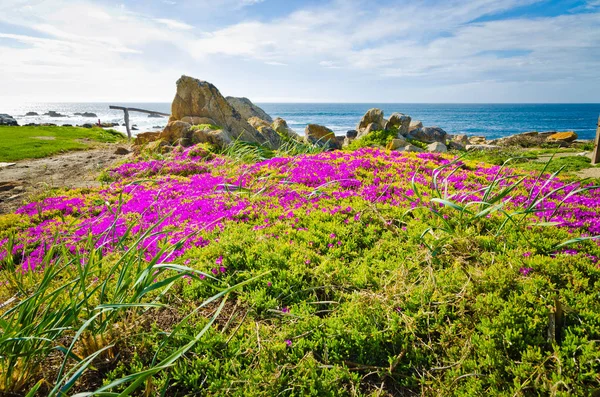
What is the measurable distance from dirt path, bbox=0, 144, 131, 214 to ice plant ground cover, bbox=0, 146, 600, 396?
455 cm

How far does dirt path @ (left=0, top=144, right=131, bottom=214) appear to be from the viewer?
856cm

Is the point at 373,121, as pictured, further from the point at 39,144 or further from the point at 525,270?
the point at 525,270

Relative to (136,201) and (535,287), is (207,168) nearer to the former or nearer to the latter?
(136,201)

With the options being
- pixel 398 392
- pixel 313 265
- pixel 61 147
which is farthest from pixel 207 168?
pixel 61 147

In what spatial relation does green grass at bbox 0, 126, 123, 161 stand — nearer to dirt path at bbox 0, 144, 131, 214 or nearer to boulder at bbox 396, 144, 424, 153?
dirt path at bbox 0, 144, 131, 214

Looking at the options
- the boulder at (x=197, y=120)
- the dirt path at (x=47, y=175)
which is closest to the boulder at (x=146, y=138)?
the dirt path at (x=47, y=175)

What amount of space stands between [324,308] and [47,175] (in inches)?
466

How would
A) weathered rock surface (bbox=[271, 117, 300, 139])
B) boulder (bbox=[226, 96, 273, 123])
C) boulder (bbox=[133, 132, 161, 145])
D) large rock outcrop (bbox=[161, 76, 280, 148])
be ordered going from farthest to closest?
boulder (bbox=[226, 96, 273, 123]), weathered rock surface (bbox=[271, 117, 300, 139]), large rock outcrop (bbox=[161, 76, 280, 148]), boulder (bbox=[133, 132, 161, 145])

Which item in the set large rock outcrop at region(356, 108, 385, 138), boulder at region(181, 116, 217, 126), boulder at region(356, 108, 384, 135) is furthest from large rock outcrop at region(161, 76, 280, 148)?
boulder at region(356, 108, 384, 135)

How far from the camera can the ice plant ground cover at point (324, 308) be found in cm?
229

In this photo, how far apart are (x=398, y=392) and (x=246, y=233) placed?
8.81 feet

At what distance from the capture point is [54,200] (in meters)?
7.35

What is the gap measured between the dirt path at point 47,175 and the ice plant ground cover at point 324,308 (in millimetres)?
4554

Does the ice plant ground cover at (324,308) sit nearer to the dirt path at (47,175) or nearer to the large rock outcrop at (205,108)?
the dirt path at (47,175)
